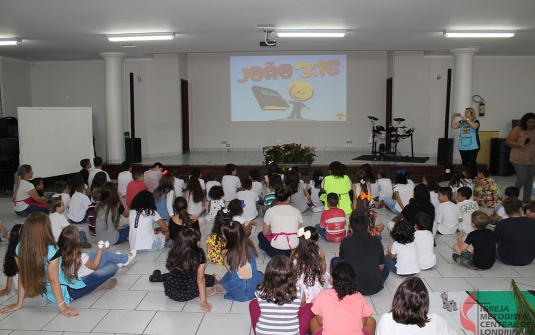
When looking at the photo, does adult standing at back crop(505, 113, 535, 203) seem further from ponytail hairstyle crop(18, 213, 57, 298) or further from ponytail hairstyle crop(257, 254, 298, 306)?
ponytail hairstyle crop(18, 213, 57, 298)

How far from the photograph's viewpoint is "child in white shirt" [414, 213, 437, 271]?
4.51 m

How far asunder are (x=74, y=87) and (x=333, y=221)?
32.2ft

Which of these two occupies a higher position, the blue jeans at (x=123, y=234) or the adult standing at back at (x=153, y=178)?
the adult standing at back at (x=153, y=178)

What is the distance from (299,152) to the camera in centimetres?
956

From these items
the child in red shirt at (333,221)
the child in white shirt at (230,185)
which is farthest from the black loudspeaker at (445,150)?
the child in red shirt at (333,221)

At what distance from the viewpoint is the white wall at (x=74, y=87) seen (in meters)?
12.4

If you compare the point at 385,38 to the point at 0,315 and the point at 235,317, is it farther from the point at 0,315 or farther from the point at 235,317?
the point at 0,315

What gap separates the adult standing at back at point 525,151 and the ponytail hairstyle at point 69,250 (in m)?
6.76

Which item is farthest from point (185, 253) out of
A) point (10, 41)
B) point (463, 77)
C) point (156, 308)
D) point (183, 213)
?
point (463, 77)

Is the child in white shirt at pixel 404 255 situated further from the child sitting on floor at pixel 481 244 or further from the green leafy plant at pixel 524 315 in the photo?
the green leafy plant at pixel 524 315

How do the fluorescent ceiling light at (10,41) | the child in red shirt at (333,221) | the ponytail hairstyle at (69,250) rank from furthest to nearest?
the fluorescent ceiling light at (10,41)
the child in red shirt at (333,221)
the ponytail hairstyle at (69,250)

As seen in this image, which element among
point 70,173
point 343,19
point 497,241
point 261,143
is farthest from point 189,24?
point 261,143

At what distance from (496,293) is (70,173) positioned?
8043 millimetres

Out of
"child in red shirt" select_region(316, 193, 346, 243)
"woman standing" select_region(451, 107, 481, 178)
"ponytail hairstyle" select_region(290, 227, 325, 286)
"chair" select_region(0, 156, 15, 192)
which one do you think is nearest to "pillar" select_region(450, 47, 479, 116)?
"woman standing" select_region(451, 107, 481, 178)
